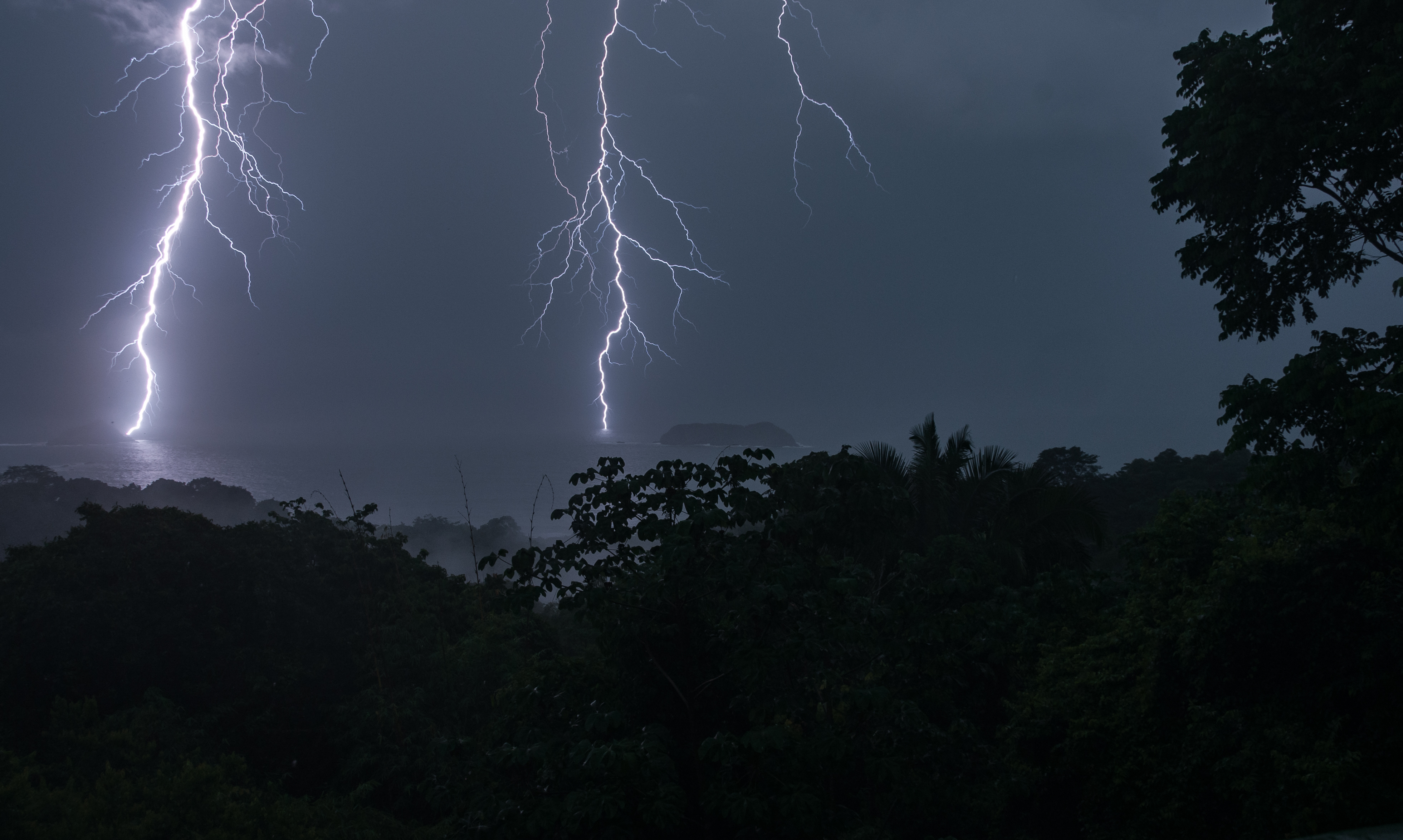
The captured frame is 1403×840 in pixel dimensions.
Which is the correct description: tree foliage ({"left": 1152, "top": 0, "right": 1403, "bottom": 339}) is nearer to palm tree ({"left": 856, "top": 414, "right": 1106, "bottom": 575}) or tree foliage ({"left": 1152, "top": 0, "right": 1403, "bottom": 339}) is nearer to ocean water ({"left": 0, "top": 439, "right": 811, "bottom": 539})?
palm tree ({"left": 856, "top": 414, "right": 1106, "bottom": 575})

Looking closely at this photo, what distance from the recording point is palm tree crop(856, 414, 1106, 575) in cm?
1057

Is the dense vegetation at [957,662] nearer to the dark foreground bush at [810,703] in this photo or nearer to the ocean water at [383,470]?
the dark foreground bush at [810,703]

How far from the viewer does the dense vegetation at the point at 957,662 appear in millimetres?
3824

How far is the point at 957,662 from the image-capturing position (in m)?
4.53

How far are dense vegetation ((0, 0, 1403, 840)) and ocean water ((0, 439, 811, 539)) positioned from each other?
610 centimetres

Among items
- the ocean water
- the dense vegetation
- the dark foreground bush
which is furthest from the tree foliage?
the ocean water

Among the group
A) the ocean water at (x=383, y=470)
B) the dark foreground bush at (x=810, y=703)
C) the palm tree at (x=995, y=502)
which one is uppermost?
the ocean water at (x=383, y=470)

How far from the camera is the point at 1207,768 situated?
4.91 metres

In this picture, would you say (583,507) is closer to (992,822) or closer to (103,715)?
(992,822)

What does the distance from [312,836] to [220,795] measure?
0.95 m

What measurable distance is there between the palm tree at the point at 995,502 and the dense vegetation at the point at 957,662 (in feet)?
A: 6.58

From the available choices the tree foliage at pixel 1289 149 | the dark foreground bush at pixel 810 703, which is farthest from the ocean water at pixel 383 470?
the tree foliage at pixel 1289 149

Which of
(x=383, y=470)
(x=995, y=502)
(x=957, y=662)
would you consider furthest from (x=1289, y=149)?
(x=383, y=470)

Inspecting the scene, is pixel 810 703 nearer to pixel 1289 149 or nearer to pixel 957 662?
pixel 957 662
